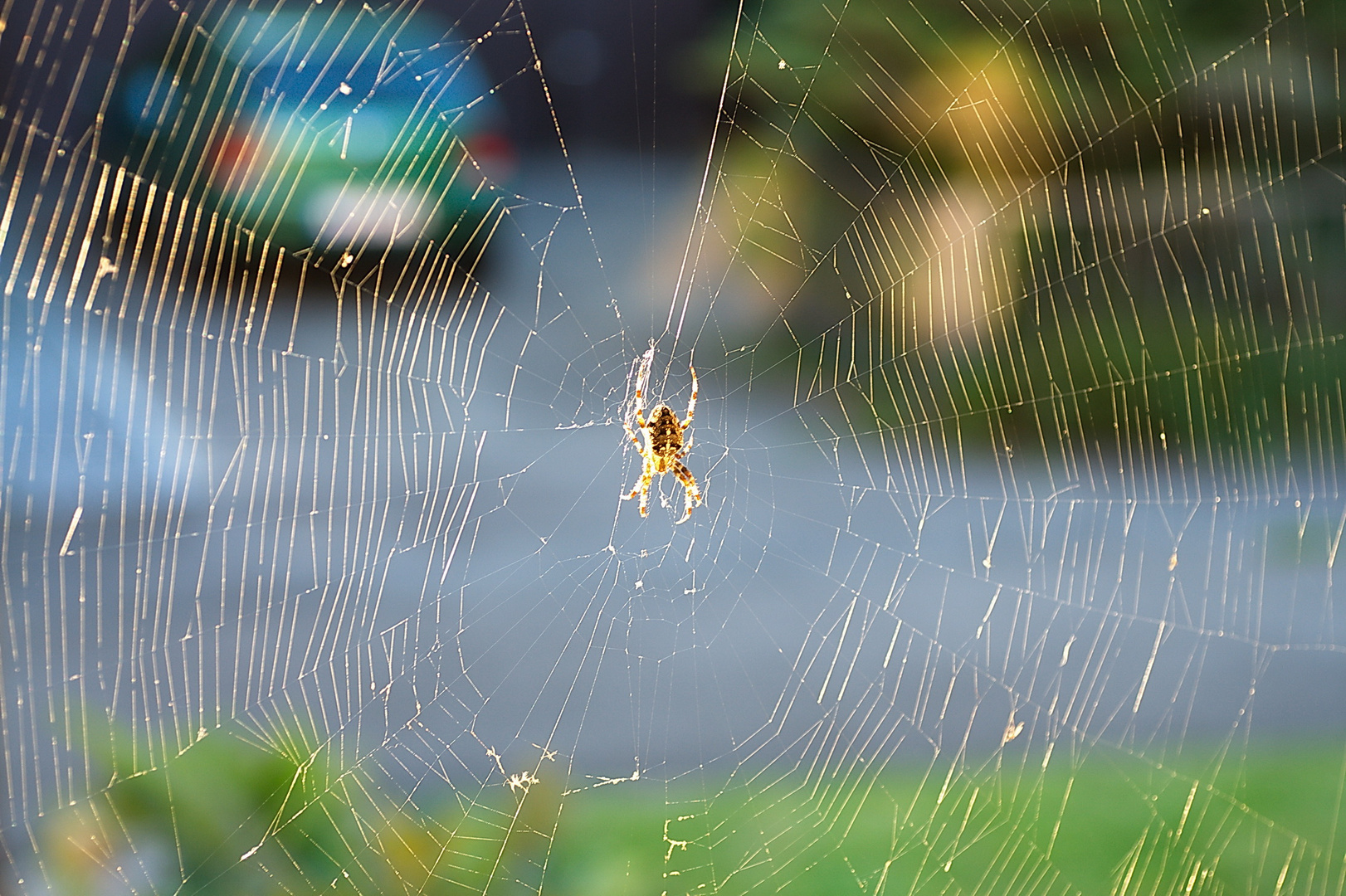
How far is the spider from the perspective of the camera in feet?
13.3

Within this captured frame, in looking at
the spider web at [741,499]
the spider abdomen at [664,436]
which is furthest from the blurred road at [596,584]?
the spider abdomen at [664,436]

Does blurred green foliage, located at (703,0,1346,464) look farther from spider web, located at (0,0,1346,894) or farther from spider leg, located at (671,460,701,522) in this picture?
spider leg, located at (671,460,701,522)

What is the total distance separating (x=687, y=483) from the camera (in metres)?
4.18

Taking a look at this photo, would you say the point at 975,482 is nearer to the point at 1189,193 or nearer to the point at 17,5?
the point at 1189,193

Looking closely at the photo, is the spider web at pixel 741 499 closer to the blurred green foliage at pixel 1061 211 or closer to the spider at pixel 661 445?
the blurred green foliage at pixel 1061 211

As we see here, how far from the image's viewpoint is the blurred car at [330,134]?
3.87m

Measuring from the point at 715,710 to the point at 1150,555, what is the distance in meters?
2.93

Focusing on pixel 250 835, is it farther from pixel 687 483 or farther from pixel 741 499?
pixel 741 499

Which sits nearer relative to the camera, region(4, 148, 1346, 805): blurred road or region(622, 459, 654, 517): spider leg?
region(622, 459, 654, 517): spider leg

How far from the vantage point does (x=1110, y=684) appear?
202 inches

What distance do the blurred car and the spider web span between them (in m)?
0.09

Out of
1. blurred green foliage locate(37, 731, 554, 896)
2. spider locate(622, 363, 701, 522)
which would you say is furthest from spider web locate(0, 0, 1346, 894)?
spider locate(622, 363, 701, 522)

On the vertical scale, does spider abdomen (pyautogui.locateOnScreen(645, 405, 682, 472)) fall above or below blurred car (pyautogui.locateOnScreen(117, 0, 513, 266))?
below

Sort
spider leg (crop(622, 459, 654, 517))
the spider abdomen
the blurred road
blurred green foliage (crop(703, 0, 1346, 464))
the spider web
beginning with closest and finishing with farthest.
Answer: the spider web
the spider abdomen
spider leg (crop(622, 459, 654, 517))
the blurred road
blurred green foliage (crop(703, 0, 1346, 464))
